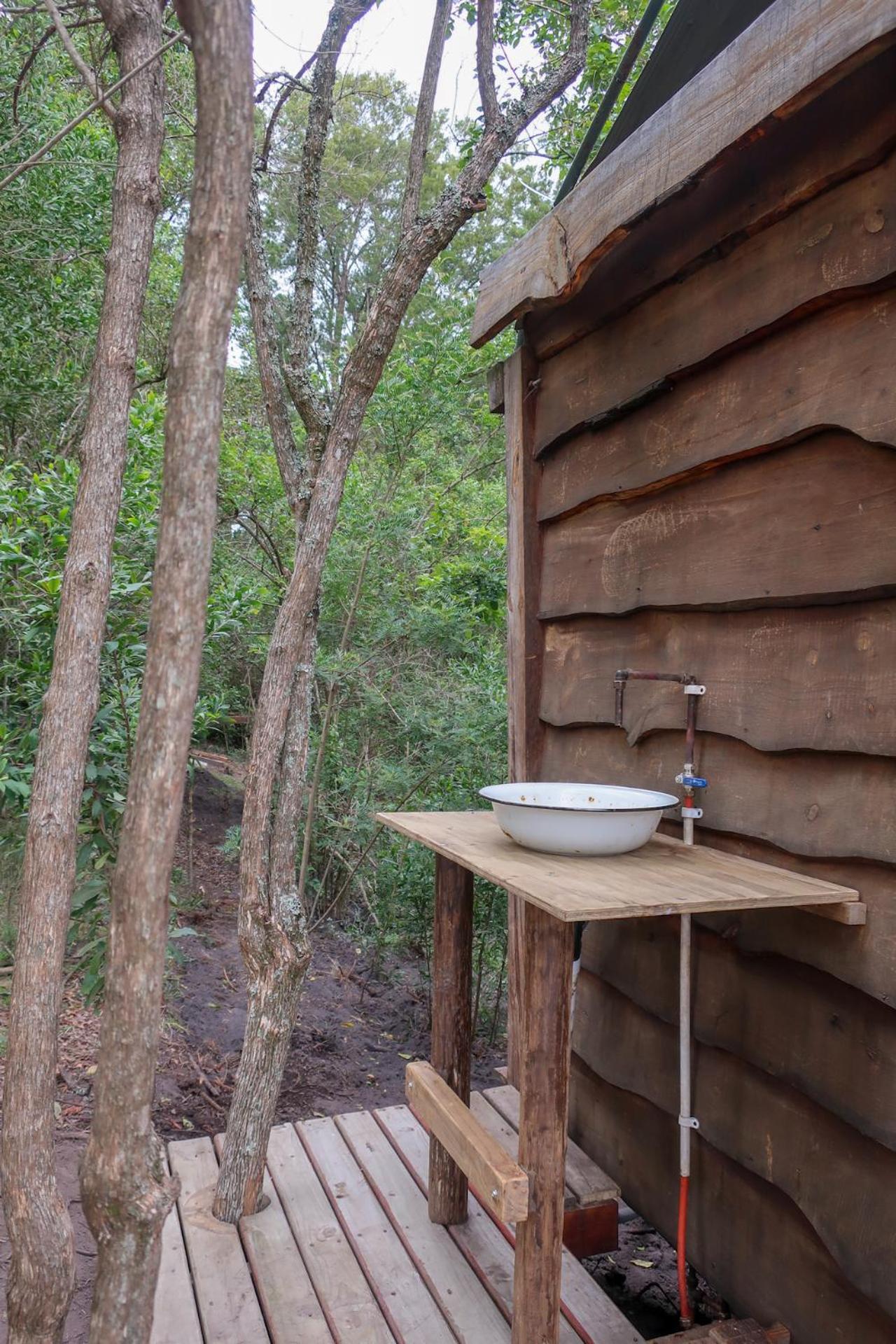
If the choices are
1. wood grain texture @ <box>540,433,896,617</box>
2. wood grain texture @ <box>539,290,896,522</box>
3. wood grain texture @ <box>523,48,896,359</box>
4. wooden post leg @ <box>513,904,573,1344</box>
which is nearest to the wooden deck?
wooden post leg @ <box>513,904,573,1344</box>

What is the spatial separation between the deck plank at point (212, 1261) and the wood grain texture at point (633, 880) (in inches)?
40.7

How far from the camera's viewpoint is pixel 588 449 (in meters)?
2.23

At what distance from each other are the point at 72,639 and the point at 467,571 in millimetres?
3619

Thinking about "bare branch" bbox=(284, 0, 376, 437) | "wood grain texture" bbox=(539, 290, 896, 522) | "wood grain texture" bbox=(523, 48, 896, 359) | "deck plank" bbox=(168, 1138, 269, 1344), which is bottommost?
"deck plank" bbox=(168, 1138, 269, 1344)

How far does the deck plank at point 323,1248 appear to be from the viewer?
5.77ft

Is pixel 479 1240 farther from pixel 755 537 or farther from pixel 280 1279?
pixel 755 537

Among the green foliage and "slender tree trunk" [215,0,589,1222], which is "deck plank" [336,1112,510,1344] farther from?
the green foliage

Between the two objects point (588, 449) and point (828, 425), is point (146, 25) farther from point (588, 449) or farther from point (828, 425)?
point (828, 425)

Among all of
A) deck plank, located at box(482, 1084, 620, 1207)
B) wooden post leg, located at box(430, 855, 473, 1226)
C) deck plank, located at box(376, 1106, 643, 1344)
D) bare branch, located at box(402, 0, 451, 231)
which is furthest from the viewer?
bare branch, located at box(402, 0, 451, 231)

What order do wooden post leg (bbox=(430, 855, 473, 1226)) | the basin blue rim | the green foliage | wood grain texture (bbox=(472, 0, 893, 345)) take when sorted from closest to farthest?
1. wood grain texture (bbox=(472, 0, 893, 345))
2. the basin blue rim
3. wooden post leg (bbox=(430, 855, 473, 1226))
4. the green foliage

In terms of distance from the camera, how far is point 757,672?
1.64m

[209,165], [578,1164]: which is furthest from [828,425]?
[578,1164]

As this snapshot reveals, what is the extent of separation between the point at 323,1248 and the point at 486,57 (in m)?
3.63

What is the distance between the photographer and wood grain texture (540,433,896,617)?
1.39 m
